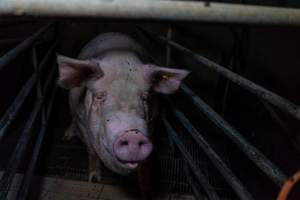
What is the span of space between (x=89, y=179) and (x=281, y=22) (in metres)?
2.24

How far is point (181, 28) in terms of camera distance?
12.7ft

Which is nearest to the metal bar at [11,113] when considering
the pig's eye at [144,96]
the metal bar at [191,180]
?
the pig's eye at [144,96]

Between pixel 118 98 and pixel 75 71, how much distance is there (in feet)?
1.01

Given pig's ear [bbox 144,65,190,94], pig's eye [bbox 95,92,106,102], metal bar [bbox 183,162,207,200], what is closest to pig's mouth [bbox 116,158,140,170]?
pig's eye [bbox 95,92,106,102]

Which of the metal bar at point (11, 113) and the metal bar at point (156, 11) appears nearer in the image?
the metal bar at point (156, 11)

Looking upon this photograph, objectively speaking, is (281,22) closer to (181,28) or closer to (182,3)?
(182,3)

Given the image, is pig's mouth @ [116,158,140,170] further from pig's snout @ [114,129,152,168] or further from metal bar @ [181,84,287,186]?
metal bar @ [181,84,287,186]

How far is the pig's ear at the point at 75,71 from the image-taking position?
6.75 feet

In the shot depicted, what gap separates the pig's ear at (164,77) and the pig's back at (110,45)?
0.51 m

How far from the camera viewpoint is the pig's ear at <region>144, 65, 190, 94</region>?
7.24 feet

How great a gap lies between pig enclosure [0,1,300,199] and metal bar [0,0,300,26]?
2.87 feet

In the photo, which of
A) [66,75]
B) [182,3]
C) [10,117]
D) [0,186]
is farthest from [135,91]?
[182,3]

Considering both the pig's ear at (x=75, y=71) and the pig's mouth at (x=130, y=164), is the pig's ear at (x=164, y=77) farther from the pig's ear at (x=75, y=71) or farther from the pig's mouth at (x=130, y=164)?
the pig's mouth at (x=130, y=164)

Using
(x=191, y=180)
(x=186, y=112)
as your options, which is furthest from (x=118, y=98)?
(x=186, y=112)
